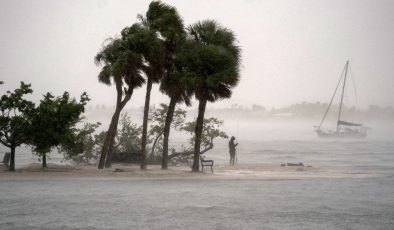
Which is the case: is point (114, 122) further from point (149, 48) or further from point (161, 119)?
point (161, 119)

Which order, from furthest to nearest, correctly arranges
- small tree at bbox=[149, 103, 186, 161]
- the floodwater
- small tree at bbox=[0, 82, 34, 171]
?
small tree at bbox=[149, 103, 186, 161]
small tree at bbox=[0, 82, 34, 171]
the floodwater

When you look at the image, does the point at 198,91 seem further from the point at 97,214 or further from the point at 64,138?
the point at 97,214

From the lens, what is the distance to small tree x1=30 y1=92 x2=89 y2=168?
2584cm

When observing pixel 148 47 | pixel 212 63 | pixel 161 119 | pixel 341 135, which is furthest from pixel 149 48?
pixel 341 135

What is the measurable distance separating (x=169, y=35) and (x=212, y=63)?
2974 millimetres

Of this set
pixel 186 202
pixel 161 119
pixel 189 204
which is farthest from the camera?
pixel 161 119

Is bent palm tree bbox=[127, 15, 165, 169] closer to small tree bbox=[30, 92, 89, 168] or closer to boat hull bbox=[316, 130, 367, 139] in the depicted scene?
small tree bbox=[30, 92, 89, 168]

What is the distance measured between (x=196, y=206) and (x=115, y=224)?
405cm

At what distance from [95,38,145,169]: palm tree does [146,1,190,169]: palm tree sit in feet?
5.55

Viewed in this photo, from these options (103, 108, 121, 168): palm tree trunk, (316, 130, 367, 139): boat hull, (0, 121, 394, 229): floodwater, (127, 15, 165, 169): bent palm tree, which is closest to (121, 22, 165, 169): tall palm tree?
(127, 15, 165, 169): bent palm tree

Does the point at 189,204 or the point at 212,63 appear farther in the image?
the point at 212,63

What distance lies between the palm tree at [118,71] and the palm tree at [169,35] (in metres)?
1.69

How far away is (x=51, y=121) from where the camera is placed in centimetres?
2591

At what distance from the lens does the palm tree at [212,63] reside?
28122 millimetres
